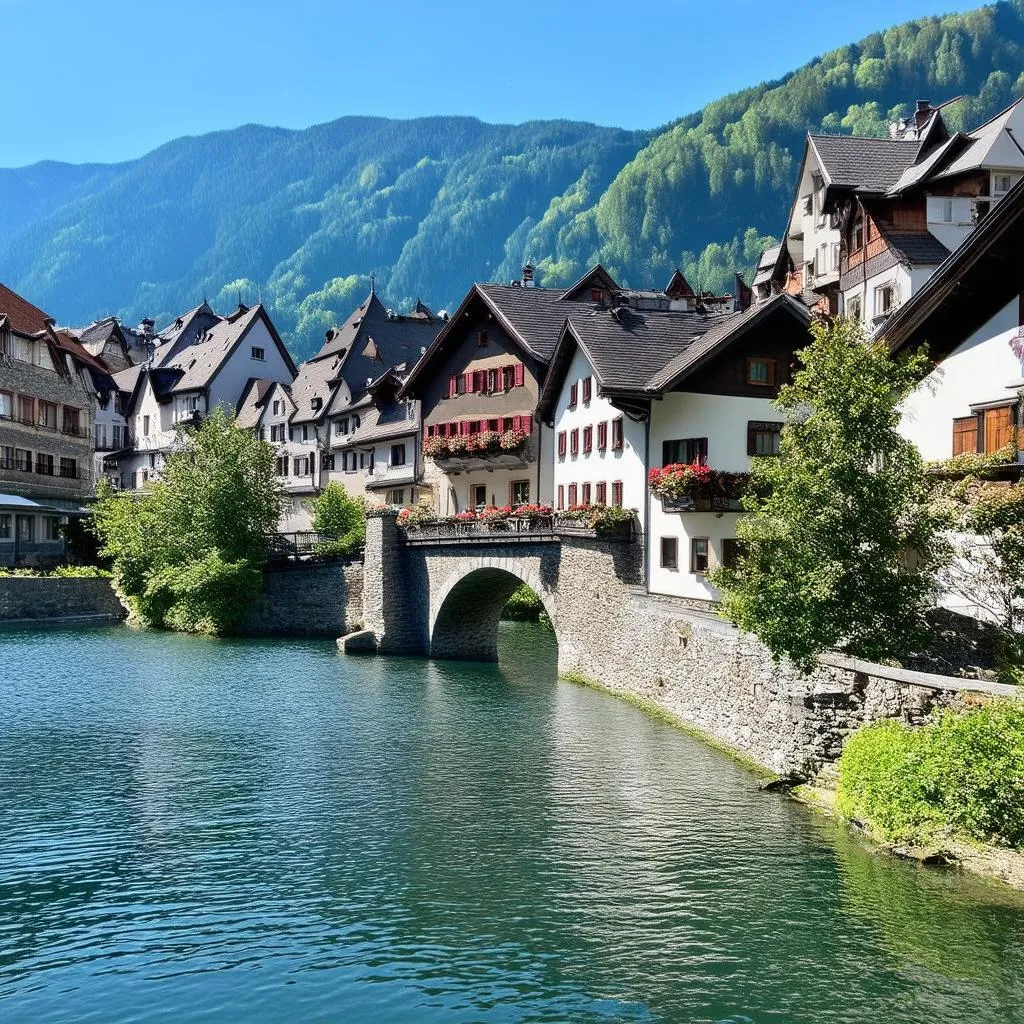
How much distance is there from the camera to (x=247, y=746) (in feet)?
107

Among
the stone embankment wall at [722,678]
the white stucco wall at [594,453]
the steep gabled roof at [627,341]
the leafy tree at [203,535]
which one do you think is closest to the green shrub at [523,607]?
the leafy tree at [203,535]

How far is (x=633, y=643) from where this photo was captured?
38000mm

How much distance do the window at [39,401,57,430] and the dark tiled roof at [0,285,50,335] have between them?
4.83 meters

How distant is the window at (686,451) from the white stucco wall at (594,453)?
101cm

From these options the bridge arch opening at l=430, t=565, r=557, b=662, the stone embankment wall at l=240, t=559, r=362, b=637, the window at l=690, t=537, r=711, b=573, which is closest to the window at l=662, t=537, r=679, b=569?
the window at l=690, t=537, r=711, b=573

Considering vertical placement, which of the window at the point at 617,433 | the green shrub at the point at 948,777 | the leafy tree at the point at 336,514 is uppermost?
the window at the point at 617,433

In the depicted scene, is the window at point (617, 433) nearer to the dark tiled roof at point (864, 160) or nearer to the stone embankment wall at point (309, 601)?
the dark tiled roof at point (864, 160)

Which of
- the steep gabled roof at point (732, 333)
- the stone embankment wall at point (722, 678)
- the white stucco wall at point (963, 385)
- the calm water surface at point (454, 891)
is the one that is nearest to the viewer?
the calm water surface at point (454, 891)

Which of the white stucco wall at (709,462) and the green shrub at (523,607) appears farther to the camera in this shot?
the green shrub at (523,607)

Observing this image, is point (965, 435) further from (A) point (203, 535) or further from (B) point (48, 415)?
(B) point (48, 415)

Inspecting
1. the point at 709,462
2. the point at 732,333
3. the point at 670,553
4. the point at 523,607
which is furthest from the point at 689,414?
the point at 523,607

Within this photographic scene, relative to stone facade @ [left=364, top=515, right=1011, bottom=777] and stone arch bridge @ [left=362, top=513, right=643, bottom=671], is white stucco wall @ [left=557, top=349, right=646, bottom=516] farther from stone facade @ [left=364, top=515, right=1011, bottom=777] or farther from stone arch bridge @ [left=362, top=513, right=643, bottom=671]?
stone facade @ [left=364, top=515, right=1011, bottom=777]

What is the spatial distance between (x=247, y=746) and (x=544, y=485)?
25.9 metres

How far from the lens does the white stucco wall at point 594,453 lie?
43.5 metres
